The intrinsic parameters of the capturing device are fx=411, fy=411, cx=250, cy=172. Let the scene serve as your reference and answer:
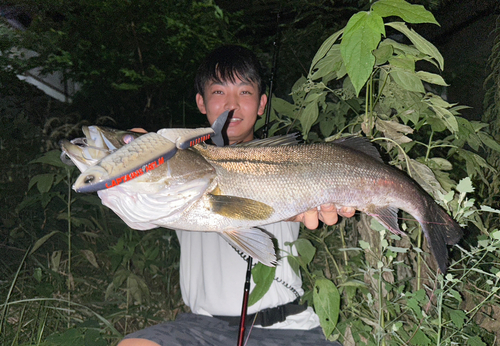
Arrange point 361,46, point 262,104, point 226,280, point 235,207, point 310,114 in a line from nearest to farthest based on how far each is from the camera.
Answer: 1. point 361,46
2. point 235,207
3. point 310,114
4. point 226,280
5. point 262,104

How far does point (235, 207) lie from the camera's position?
1.71 meters

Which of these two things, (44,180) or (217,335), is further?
(44,180)

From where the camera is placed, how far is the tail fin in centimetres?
182

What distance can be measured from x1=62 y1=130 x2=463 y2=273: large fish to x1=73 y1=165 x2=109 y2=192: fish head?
0.32 metres

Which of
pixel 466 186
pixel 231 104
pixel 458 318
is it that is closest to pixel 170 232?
pixel 231 104

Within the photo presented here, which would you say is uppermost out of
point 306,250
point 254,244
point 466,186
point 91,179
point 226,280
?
point 91,179

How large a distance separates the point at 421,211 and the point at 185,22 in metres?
5.46

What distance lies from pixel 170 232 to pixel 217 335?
6.07 ft

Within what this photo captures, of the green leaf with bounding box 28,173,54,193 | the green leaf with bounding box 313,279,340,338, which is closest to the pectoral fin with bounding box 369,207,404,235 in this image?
the green leaf with bounding box 313,279,340,338

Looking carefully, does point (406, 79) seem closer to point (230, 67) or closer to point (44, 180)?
point (230, 67)

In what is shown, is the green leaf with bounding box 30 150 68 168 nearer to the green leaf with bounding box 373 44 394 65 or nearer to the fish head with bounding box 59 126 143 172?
the fish head with bounding box 59 126 143 172

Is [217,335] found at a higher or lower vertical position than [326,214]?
lower

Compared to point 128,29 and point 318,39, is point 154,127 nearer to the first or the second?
point 128,29

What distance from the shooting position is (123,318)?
3.81m
